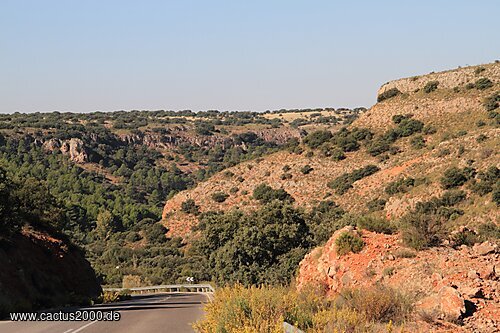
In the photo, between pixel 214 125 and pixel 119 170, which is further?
pixel 214 125

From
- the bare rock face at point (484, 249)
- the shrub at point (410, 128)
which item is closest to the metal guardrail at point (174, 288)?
the bare rock face at point (484, 249)

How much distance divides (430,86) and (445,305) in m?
87.1

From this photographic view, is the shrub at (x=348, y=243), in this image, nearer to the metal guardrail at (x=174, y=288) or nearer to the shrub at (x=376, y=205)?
the metal guardrail at (x=174, y=288)

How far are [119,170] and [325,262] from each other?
117459mm

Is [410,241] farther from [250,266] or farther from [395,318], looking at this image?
[250,266]

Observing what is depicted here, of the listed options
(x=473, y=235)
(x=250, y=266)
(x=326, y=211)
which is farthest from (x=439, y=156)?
(x=473, y=235)

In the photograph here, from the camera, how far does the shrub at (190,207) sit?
89688 mm

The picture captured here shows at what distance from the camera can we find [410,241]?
2177cm

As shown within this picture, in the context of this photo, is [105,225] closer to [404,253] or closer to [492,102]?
[492,102]

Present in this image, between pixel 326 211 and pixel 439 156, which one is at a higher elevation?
pixel 439 156

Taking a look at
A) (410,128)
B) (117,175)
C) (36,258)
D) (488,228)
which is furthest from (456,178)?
(117,175)

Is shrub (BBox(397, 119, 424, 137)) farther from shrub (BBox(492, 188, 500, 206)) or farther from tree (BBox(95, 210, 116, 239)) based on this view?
tree (BBox(95, 210, 116, 239))

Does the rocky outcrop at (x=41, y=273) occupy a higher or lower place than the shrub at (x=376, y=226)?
lower

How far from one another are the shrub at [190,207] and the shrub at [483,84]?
1554 inches
